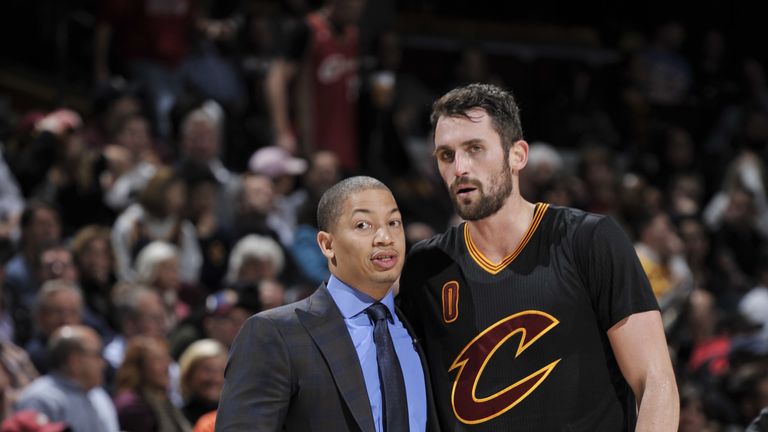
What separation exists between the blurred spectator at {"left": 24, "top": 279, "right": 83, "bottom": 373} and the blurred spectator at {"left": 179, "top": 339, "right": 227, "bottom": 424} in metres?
0.75

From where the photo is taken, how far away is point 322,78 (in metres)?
10.4

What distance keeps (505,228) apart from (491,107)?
35 cm

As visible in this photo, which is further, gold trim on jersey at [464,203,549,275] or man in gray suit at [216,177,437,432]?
gold trim on jersey at [464,203,549,275]

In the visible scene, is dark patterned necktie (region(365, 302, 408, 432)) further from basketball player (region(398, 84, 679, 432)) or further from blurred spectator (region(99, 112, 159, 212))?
blurred spectator (region(99, 112, 159, 212))

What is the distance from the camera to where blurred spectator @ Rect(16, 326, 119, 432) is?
6438 millimetres

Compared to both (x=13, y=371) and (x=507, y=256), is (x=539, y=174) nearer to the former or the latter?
(x=13, y=371)

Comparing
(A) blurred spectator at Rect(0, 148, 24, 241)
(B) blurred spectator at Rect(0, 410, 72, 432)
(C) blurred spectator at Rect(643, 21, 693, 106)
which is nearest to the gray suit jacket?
(B) blurred spectator at Rect(0, 410, 72, 432)

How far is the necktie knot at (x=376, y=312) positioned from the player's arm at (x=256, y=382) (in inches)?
11.7

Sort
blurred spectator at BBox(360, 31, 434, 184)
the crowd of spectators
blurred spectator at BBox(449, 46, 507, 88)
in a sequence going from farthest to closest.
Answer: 1. blurred spectator at BBox(449, 46, 507, 88)
2. blurred spectator at BBox(360, 31, 434, 184)
3. the crowd of spectators

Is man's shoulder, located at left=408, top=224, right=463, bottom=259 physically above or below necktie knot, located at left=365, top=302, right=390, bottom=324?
above

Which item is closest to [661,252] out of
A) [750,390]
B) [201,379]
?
[750,390]

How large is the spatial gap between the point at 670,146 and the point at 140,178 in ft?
17.8

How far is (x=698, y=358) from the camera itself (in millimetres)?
9141

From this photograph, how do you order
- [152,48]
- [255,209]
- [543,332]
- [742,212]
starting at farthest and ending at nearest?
[742,212]
[152,48]
[255,209]
[543,332]
